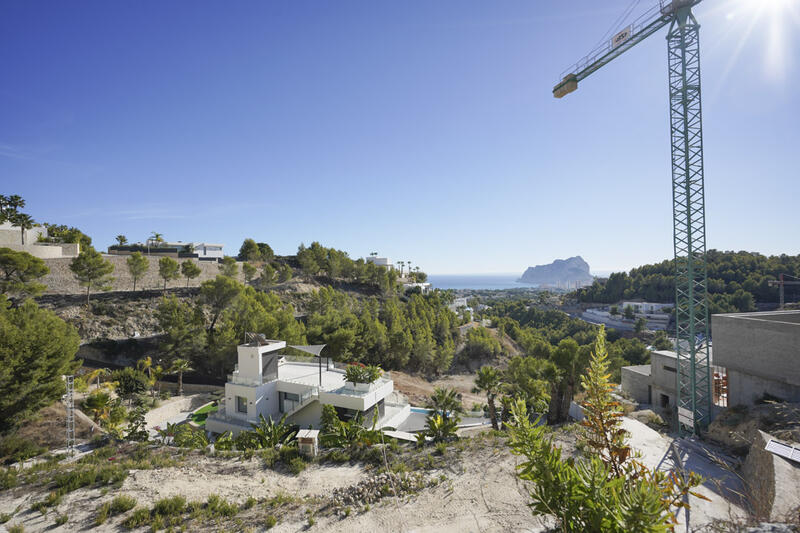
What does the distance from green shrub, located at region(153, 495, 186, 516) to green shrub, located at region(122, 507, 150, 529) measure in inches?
9.1

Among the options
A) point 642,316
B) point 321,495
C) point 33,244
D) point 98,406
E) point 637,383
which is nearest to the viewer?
point 321,495

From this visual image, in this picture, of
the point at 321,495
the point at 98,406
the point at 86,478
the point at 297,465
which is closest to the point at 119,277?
the point at 98,406

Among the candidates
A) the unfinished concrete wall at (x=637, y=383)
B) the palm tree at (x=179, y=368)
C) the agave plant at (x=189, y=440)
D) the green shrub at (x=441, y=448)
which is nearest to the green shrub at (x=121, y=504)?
the agave plant at (x=189, y=440)

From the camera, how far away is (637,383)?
70.1ft

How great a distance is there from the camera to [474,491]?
862 centimetres

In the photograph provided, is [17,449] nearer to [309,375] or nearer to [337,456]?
[309,375]

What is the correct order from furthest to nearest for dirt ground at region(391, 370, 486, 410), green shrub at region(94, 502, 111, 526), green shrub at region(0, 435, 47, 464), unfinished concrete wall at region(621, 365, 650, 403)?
dirt ground at region(391, 370, 486, 410) < unfinished concrete wall at region(621, 365, 650, 403) < green shrub at region(0, 435, 47, 464) < green shrub at region(94, 502, 111, 526)

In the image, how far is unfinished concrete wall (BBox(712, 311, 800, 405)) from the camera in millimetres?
13047

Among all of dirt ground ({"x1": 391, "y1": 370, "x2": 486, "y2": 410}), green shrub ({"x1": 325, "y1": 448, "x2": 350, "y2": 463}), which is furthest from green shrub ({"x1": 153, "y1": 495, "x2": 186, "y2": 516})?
dirt ground ({"x1": 391, "y1": 370, "x2": 486, "y2": 410})

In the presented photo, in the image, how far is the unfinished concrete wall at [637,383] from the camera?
68.7 feet

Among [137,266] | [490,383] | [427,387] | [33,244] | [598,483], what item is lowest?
[427,387]

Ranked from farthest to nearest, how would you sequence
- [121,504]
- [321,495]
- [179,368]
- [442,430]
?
[179,368] < [442,430] < [321,495] < [121,504]

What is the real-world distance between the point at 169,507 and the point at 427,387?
1019 inches

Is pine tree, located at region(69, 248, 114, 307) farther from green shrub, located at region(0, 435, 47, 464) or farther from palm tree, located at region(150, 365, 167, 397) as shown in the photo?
green shrub, located at region(0, 435, 47, 464)
